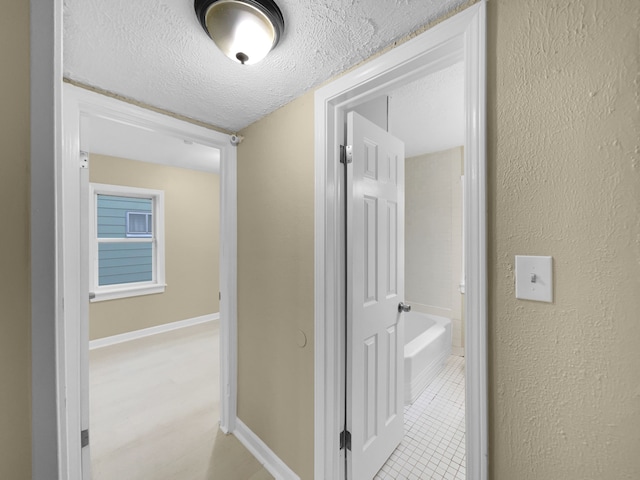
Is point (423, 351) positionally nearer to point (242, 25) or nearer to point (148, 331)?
point (242, 25)

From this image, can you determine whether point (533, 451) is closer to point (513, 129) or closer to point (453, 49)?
point (513, 129)

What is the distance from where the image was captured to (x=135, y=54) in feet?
3.63

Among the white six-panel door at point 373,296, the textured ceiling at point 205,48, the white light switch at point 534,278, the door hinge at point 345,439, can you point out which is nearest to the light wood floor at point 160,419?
the door hinge at point 345,439

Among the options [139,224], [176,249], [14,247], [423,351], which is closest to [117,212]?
[139,224]

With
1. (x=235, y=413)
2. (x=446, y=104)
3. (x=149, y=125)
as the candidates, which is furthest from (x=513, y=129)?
(x=235, y=413)

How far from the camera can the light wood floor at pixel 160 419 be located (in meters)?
1.60

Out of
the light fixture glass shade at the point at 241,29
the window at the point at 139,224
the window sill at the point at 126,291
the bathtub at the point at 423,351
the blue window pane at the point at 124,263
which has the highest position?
the light fixture glass shade at the point at 241,29

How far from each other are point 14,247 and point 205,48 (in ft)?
3.30

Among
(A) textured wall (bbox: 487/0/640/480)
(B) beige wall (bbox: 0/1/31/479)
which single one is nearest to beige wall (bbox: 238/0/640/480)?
(A) textured wall (bbox: 487/0/640/480)

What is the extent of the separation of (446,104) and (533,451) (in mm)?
1873

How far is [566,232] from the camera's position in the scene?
2.33 ft

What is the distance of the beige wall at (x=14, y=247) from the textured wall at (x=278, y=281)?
3.46ft

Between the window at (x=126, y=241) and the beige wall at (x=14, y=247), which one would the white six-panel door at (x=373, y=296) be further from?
the window at (x=126, y=241)

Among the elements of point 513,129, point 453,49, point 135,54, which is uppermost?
point 135,54
